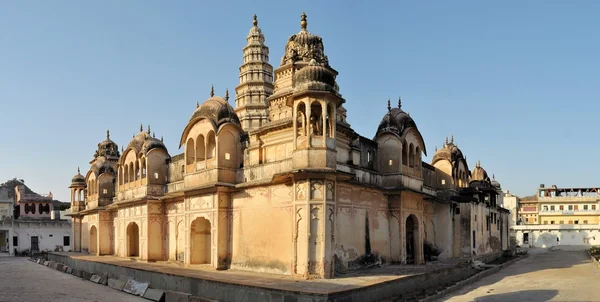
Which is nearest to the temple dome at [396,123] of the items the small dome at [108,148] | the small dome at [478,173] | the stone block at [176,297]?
the stone block at [176,297]

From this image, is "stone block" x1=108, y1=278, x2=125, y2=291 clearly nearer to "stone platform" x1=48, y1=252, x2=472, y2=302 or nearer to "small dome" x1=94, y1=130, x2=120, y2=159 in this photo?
"stone platform" x1=48, y1=252, x2=472, y2=302

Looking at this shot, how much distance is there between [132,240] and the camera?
2895 cm

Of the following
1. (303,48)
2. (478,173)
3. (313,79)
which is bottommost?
(478,173)

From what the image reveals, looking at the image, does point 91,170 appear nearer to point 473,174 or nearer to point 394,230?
point 394,230

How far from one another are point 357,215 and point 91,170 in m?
23.8

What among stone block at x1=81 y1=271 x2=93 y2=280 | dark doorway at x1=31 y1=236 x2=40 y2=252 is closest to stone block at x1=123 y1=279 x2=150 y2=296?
stone block at x1=81 y1=271 x2=93 y2=280

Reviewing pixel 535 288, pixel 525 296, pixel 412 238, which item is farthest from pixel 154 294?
pixel 535 288

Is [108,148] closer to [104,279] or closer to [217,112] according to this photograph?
[104,279]

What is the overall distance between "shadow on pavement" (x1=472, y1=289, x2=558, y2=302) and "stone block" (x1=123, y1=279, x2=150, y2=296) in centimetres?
1167

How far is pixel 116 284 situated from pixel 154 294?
13.3ft

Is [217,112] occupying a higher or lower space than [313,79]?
lower

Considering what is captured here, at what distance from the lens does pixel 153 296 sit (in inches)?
671

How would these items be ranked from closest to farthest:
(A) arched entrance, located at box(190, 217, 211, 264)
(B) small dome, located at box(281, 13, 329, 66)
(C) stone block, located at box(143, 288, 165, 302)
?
(C) stone block, located at box(143, 288, 165, 302) < (A) arched entrance, located at box(190, 217, 211, 264) < (B) small dome, located at box(281, 13, 329, 66)

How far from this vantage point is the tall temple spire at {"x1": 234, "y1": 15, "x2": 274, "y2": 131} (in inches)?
1347
